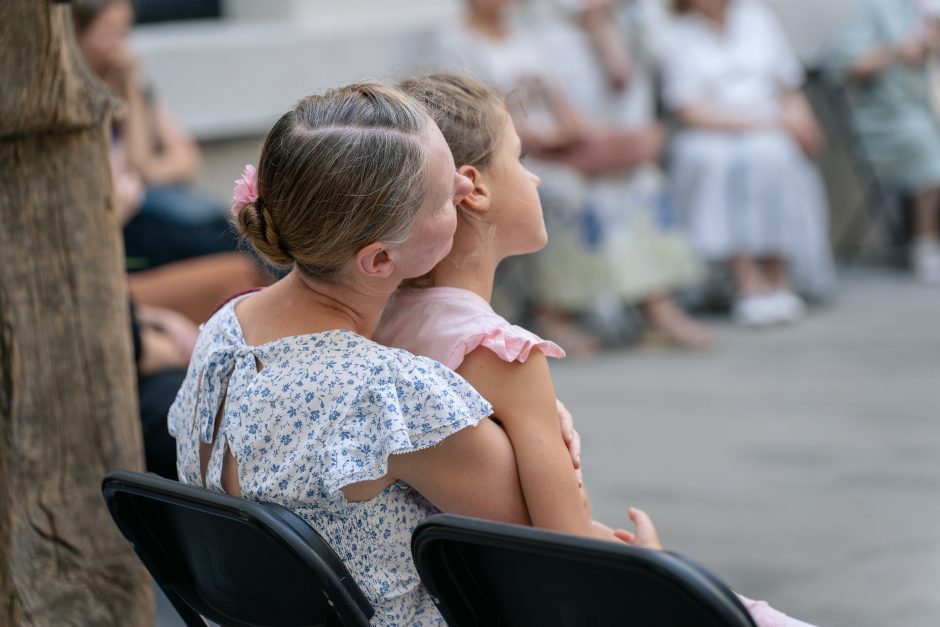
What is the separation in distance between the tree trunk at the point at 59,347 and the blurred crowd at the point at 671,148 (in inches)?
A: 115

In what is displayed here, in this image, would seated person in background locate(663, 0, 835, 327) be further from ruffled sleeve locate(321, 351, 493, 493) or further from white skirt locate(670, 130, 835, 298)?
ruffled sleeve locate(321, 351, 493, 493)

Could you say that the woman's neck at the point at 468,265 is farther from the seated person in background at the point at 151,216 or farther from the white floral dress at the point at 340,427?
the seated person in background at the point at 151,216

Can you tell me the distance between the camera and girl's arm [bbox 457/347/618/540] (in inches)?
67.2

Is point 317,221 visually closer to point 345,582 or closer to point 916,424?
point 345,582

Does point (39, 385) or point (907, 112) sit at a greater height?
point (39, 385)

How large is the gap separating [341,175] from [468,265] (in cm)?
32

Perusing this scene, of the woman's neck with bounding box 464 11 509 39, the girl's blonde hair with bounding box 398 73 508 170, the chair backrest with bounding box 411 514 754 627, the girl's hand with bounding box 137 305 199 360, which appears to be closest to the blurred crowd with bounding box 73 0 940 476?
the woman's neck with bounding box 464 11 509 39

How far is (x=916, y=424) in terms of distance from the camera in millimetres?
4738

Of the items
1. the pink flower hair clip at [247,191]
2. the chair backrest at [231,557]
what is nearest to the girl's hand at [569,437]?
the chair backrest at [231,557]

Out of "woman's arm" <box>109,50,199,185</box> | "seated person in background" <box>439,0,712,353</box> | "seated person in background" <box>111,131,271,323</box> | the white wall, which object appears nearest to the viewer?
"seated person in background" <box>111,131,271,323</box>

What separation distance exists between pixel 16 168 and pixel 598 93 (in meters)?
4.25

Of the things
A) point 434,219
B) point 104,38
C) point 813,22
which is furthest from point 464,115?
point 813,22

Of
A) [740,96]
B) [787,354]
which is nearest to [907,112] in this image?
[740,96]

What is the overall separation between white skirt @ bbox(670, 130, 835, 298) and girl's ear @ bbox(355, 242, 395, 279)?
488 cm
